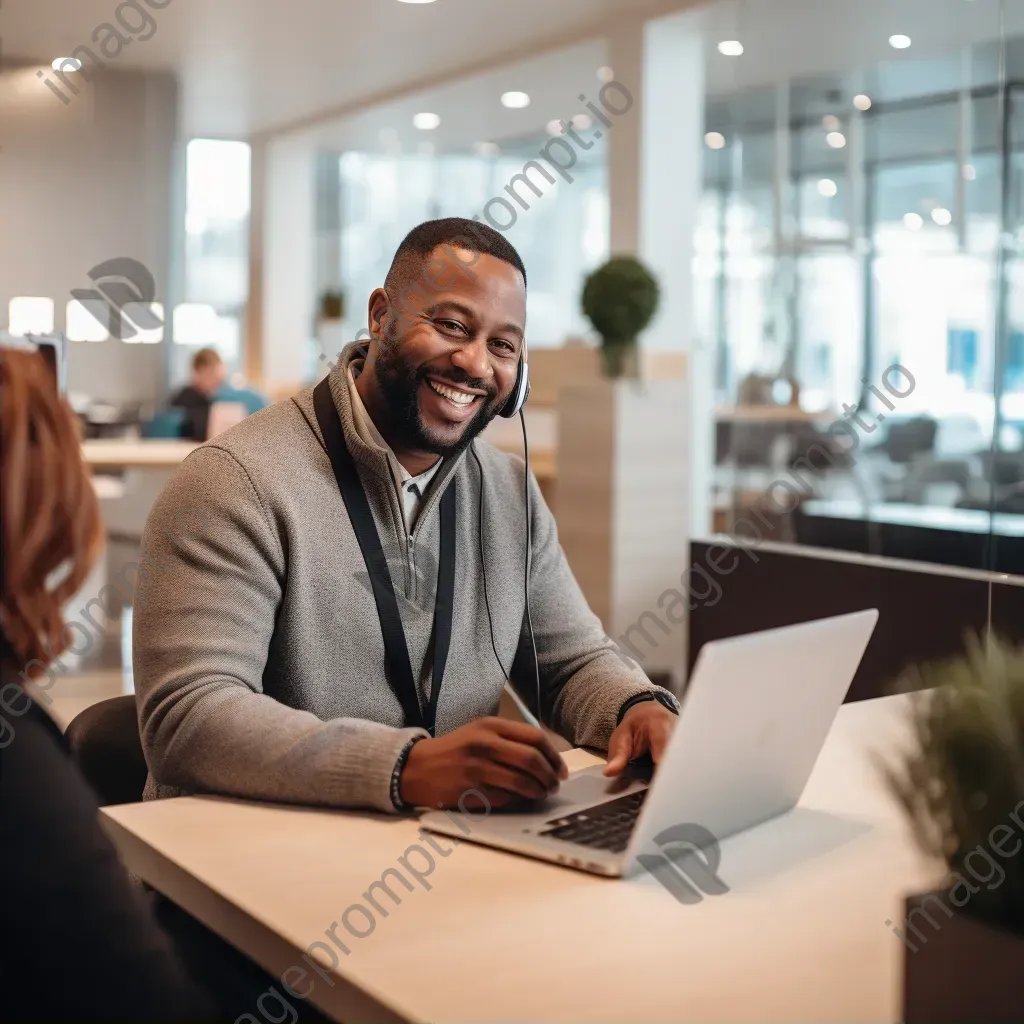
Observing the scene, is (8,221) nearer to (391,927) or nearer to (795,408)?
(795,408)

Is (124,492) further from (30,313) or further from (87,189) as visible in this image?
(87,189)

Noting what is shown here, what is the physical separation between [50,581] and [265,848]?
1.21 ft

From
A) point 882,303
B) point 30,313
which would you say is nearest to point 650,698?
point 882,303

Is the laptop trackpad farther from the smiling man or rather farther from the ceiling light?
the ceiling light

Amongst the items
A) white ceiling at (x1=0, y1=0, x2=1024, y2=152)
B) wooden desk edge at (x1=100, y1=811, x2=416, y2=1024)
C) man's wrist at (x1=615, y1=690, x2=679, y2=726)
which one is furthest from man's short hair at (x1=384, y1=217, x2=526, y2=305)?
white ceiling at (x1=0, y1=0, x2=1024, y2=152)

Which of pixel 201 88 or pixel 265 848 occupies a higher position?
pixel 201 88

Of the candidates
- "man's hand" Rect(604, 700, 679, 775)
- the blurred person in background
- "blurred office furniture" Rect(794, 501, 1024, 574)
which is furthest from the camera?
the blurred person in background

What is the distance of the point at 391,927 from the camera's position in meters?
1.00

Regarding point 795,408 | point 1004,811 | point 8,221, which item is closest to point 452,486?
point 1004,811

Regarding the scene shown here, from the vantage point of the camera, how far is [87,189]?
818 cm

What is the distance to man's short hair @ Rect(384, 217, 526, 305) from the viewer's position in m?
A: 1.79

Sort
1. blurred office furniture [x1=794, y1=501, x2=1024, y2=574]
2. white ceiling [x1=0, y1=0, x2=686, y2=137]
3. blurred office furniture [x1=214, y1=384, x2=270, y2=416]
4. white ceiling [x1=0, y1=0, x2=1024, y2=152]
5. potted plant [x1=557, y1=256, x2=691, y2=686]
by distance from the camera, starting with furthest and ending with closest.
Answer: blurred office furniture [x1=214, y1=384, x2=270, y2=416]
white ceiling [x1=0, y1=0, x2=686, y2=137]
white ceiling [x1=0, y1=0, x2=1024, y2=152]
potted plant [x1=557, y1=256, x2=691, y2=686]
blurred office furniture [x1=794, y1=501, x2=1024, y2=574]

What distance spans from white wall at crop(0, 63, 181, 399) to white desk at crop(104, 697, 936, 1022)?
286 inches

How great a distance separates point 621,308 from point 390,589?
4.09 meters
